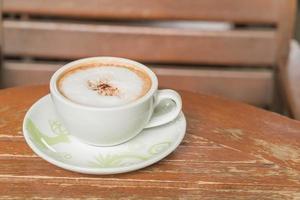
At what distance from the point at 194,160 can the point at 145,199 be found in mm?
105

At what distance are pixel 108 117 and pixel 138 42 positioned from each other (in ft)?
2.30

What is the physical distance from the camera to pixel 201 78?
1.43 metres

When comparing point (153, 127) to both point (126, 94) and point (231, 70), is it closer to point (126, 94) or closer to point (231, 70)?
point (126, 94)

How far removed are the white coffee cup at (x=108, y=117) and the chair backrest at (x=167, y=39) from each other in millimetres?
617

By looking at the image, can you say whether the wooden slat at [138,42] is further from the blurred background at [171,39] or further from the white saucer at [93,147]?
the white saucer at [93,147]

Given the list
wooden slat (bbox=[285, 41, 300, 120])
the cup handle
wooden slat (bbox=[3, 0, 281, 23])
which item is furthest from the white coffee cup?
wooden slat (bbox=[3, 0, 281, 23])

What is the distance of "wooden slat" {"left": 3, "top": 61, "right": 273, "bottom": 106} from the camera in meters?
1.42

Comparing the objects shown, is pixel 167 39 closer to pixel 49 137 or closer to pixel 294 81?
pixel 294 81

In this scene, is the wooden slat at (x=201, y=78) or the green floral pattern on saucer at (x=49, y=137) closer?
the green floral pattern on saucer at (x=49, y=137)

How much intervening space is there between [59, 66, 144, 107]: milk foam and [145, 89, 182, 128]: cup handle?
0.03m

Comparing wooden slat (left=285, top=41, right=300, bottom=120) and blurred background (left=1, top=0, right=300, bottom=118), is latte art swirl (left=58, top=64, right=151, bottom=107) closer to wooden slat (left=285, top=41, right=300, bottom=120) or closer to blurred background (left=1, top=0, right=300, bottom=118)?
wooden slat (left=285, top=41, right=300, bottom=120)

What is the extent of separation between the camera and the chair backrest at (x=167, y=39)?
138cm

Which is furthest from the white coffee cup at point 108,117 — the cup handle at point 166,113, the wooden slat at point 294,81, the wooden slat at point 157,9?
the wooden slat at point 157,9

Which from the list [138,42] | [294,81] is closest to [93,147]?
[294,81]
